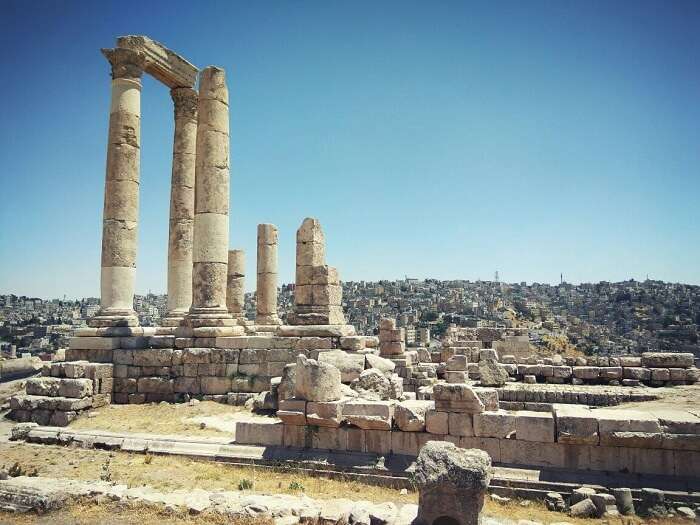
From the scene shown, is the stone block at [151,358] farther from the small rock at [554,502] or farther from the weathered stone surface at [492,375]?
the small rock at [554,502]

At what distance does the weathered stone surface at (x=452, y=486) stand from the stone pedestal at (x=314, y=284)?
991 centimetres

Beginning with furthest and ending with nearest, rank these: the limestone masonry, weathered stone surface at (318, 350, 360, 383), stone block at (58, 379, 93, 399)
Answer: stone block at (58, 379, 93, 399) < weathered stone surface at (318, 350, 360, 383) < the limestone masonry

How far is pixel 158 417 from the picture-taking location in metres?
13.7

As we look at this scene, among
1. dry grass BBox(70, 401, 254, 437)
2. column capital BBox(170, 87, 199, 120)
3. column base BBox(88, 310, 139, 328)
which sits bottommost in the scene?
dry grass BBox(70, 401, 254, 437)

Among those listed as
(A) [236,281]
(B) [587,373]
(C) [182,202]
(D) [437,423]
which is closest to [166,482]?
(D) [437,423]

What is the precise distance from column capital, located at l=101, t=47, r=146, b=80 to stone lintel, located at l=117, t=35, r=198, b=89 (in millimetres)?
163

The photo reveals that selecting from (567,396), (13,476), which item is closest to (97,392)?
(13,476)

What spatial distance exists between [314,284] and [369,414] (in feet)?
25.2

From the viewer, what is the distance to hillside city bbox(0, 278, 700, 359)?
5050 centimetres

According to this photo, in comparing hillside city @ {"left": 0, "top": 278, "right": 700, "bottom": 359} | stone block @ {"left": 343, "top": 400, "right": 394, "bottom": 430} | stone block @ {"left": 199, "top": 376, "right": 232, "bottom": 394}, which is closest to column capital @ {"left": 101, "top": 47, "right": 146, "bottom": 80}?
stone block @ {"left": 199, "top": 376, "right": 232, "bottom": 394}

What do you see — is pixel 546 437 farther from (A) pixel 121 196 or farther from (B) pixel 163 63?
(B) pixel 163 63

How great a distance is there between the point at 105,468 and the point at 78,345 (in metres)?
7.94

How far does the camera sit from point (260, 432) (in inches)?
415

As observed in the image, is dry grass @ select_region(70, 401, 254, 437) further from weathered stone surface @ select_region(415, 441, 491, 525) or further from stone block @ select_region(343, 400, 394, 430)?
weathered stone surface @ select_region(415, 441, 491, 525)
